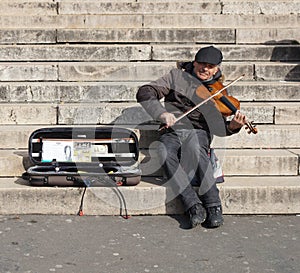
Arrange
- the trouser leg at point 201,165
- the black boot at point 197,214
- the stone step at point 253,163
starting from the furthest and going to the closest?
the stone step at point 253,163, the trouser leg at point 201,165, the black boot at point 197,214

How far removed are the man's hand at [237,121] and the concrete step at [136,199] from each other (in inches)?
19.0

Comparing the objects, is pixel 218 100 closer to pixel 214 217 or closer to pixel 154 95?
pixel 154 95

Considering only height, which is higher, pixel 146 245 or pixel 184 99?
pixel 184 99

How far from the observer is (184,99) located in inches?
193

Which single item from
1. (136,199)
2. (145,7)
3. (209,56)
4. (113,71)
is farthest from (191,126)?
(145,7)

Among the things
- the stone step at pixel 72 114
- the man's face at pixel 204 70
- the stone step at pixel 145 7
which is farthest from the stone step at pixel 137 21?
the man's face at pixel 204 70

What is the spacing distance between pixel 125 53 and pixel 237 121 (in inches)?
102

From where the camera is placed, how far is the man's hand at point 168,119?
455cm

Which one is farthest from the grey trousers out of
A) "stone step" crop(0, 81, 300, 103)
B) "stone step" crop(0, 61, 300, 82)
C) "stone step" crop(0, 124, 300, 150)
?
"stone step" crop(0, 61, 300, 82)

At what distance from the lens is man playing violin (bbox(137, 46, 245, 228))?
176 inches

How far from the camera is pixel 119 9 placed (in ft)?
25.4

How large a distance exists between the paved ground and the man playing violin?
9.4 inches

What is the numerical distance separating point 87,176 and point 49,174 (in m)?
0.30

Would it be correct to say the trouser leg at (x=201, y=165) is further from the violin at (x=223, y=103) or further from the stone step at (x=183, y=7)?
the stone step at (x=183, y=7)
